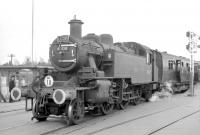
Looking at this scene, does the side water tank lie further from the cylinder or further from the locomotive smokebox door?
the locomotive smokebox door

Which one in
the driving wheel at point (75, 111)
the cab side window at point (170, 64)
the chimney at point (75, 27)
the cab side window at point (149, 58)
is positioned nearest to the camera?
the driving wheel at point (75, 111)

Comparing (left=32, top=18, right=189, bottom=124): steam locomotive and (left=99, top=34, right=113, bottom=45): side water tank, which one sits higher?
(left=99, top=34, right=113, bottom=45): side water tank

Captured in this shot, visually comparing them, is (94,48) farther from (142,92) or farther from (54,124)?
(142,92)

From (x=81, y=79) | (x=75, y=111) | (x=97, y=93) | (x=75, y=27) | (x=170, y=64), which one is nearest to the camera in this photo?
(x=75, y=111)

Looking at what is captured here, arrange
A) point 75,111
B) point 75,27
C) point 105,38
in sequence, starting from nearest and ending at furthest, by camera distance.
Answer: point 75,111 < point 75,27 < point 105,38

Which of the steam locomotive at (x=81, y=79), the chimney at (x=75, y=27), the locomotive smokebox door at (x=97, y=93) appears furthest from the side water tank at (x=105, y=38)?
the locomotive smokebox door at (x=97, y=93)

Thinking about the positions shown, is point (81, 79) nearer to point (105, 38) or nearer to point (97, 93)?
point (97, 93)

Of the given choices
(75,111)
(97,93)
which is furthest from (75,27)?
(75,111)

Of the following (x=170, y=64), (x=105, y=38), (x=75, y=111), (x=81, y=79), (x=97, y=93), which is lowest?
(x=75, y=111)

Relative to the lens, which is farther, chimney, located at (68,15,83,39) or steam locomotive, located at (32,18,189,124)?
→ chimney, located at (68,15,83,39)

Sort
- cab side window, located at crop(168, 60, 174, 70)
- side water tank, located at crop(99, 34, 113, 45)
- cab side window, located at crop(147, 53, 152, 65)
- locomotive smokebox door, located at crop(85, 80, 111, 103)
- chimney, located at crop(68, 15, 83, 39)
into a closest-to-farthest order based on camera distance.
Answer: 1. locomotive smokebox door, located at crop(85, 80, 111, 103)
2. chimney, located at crop(68, 15, 83, 39)
3. side water tank, located at crop(99, 34, 113, 45)
4. cab side window, located at crop(147, 53, 152, 65)
5. cab side window, located at crop(168, 60, 174, 70)

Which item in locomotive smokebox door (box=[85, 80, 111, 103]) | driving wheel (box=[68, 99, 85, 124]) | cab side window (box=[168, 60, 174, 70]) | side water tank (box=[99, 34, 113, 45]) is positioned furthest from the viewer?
cab side window (box=[168, 60, 174, 70])

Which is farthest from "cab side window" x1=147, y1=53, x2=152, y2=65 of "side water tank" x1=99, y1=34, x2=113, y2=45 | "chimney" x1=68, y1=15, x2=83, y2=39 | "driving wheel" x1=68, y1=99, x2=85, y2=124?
"driving wheel" x1=68, y1=99, x2=85, y2=124

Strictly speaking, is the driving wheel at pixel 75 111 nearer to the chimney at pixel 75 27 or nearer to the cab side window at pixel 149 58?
the chimney at pixel 75 27
